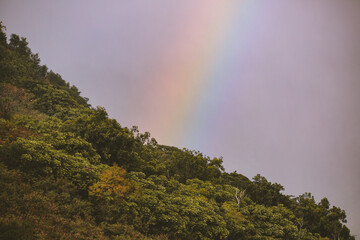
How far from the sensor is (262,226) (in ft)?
73.2

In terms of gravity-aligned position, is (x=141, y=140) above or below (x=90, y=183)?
above

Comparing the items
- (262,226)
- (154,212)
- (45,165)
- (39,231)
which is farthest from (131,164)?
(262,226)

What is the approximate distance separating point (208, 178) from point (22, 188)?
28.7 metres

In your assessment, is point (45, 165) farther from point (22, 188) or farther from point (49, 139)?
point (49, 139)

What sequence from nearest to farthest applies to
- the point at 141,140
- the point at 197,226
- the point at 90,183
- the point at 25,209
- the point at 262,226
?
the point at 25,209, the point at 90,183, the point at 197,226, the point at 262,226, the point at 141,140

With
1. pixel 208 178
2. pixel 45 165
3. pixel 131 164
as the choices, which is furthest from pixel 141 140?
pixel 45 165

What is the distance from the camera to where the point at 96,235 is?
9469mm

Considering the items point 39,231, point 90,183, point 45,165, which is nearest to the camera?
point 39,231

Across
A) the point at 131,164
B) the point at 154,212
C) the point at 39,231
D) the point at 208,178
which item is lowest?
the point at 39,231

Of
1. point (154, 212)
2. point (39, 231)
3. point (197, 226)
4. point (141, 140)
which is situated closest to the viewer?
point (39, 231)

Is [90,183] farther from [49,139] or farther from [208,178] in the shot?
[208,178]

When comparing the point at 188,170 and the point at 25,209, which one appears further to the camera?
the point at 188,170

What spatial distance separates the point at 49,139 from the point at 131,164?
9857 mm

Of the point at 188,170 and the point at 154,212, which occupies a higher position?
the point at 188,170
